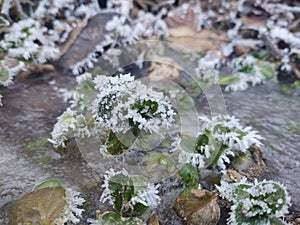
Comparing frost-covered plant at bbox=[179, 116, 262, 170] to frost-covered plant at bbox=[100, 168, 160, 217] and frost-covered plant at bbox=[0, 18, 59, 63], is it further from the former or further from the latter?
frost-covered plant at bbox=[0, 18, 59, 63]

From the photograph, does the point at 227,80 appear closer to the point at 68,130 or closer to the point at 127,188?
the point at 68,130

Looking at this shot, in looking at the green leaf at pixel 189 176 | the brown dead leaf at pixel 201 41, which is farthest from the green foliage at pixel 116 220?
the brown dead leaf at pixel 201 41

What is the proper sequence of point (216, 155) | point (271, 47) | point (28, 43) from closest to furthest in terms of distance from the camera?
point (216, 155) → point (28, 43) → point (271, 47)

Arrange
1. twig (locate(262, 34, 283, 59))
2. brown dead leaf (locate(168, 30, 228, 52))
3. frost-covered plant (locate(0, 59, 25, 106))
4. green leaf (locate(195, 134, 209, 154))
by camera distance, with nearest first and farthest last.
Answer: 1. green leaf (locate(195, 134, 209, 154))
2. frost-covered plant (locate(0, 59, 25, 106))
3. twig (locate(262, 34, 283, 59))
4. brown dead leaf (locate(168, 30, 228, 52))

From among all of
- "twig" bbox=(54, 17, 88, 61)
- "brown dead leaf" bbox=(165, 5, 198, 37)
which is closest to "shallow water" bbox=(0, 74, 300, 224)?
"twig" bbox=(54, 17, 88, 61)

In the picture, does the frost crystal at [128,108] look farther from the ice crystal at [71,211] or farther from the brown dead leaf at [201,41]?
the brown dead leaf at [201,41]

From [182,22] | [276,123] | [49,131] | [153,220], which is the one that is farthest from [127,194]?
[182,22]
